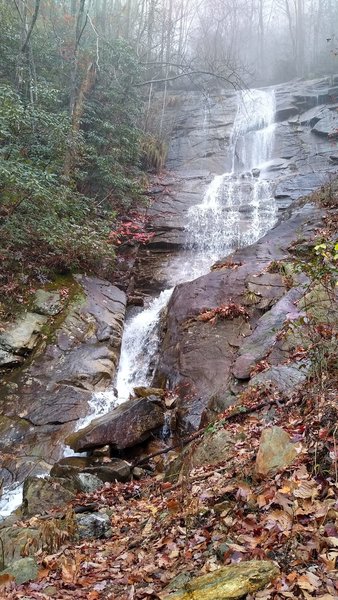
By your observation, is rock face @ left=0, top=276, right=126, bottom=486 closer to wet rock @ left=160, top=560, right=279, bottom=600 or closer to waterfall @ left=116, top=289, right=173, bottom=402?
waterfall @ left=116, top=289, right=173, bottom=402

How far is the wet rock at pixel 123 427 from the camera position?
6.84 meters

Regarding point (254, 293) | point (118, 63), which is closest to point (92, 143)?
point (118, 63)

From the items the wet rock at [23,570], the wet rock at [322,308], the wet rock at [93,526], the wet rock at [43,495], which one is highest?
the wet rock at [322,308]

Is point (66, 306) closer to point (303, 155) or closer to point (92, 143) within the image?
point (92, 143)

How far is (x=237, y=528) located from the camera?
2857mm

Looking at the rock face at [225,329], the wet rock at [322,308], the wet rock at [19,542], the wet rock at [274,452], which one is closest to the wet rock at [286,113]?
the rock face at [225,329]

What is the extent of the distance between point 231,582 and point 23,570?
7.73 ft

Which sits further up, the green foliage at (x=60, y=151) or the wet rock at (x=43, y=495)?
the green foliage at (x=60, y=151)

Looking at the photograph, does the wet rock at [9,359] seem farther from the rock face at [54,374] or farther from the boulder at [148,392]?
the boulder at [148,392]

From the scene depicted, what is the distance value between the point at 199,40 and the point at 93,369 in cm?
2914

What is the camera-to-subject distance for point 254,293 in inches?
359

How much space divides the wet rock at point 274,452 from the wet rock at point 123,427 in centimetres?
386

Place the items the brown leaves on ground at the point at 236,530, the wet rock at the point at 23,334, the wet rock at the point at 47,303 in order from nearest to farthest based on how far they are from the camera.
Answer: the brown leaves on ground at the point at 236,530 < the wet rock at the point at 23,334 < the wet rock at the point at 47,303

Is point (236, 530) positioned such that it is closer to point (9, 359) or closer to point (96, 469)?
point (96, 469)
